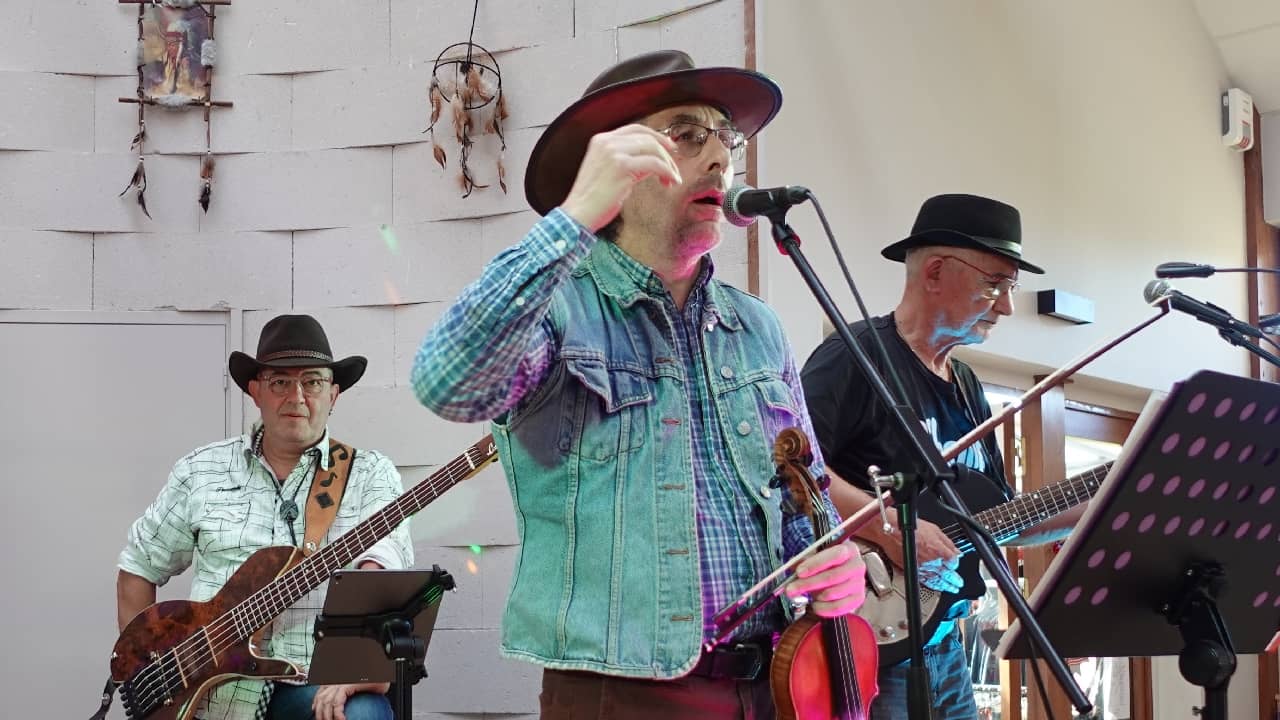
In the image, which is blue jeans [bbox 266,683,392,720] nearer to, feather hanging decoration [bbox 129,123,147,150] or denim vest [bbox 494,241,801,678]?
denim vest [bbox 494,241,801,678]

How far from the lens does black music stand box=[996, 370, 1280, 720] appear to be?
6.00 feet

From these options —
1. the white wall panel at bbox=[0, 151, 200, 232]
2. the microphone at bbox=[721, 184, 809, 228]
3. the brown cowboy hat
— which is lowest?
the microphone at bbox=[721, 184, 809, 228]

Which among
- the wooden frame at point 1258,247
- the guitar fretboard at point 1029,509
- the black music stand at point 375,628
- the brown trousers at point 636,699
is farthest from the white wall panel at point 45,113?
the wooden frame at point 1258,247

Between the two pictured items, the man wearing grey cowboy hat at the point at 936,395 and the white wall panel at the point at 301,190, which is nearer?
the man wearing grey cowboy hat at the point at 936,395

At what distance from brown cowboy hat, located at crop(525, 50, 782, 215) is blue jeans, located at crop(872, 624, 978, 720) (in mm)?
1257

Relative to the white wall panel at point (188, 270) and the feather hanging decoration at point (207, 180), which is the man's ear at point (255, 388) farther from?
the feather hanging decoration at point (207, 180)

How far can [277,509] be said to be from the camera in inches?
155

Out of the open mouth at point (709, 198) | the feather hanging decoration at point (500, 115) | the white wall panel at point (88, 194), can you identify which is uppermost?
the feather hanging decoration at point (500, 115)

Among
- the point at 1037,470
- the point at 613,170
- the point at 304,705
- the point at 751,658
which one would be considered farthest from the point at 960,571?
the point at 1037,470

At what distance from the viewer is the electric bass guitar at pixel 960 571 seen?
2789 millimetres

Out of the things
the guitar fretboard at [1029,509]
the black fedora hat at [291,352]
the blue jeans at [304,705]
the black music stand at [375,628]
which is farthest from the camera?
the black fedora hat at [291,352]

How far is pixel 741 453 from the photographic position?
192 cm

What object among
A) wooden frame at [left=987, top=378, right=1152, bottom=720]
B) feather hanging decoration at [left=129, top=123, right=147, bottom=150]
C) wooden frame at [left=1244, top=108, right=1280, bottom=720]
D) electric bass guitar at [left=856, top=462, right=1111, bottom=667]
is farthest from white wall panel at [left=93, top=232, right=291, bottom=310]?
wooden frame at [left=1244, top=108, right=1280, bottom=720]

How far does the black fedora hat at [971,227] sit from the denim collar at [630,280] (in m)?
1.44
